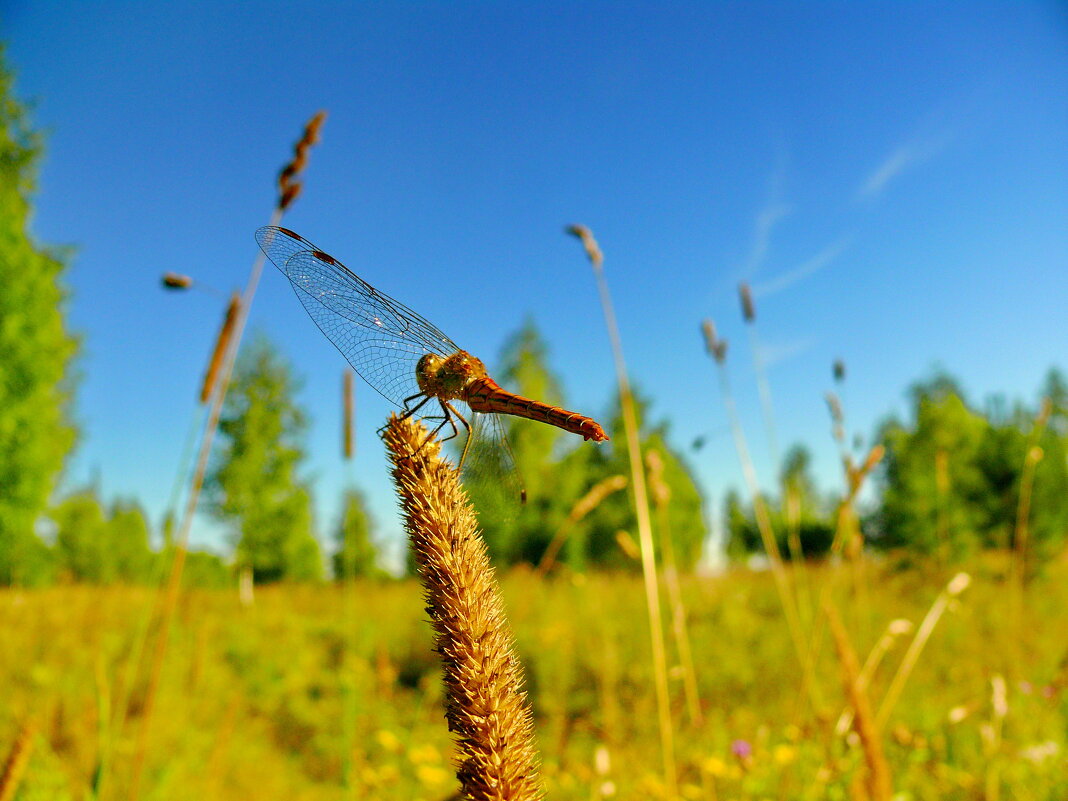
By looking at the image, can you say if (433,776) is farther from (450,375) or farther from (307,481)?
(307,481)

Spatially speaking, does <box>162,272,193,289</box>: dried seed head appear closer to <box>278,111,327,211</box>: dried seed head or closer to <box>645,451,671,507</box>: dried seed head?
<box>278,111,327,211</box>: dried seed head

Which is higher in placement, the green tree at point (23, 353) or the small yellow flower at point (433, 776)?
the green tree at point (23, 353)

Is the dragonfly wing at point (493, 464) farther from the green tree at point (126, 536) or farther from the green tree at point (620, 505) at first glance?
the green tree at point (126, 536)

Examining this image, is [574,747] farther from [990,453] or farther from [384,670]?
[990,453]

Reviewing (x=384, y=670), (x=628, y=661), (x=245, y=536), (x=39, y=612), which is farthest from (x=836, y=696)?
(x=245, y=536)

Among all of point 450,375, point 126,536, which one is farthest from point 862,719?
point 126,536

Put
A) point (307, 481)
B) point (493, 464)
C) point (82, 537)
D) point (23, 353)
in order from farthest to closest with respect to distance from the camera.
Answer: point (82, 537) → point (307, 481) → point (23, 353) → point (493, 464)

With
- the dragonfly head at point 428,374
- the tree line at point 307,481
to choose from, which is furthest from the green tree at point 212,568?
the dragonfly head at point 428,374
